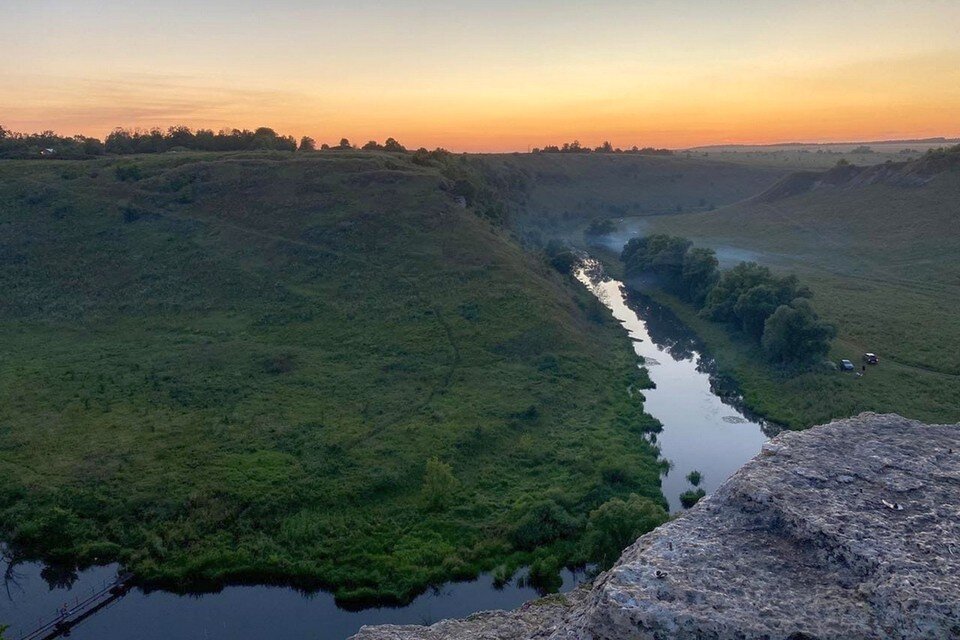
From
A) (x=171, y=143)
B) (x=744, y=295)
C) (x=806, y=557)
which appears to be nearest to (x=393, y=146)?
(x=171, y=143)

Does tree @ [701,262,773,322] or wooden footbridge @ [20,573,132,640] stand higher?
tree @ [701,262,773,322]

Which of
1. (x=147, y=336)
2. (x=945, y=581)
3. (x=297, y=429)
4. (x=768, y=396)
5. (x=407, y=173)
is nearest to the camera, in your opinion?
(x=945, y=581)

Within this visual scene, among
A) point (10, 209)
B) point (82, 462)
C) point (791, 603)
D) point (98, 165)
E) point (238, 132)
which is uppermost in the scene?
point (238, 132)

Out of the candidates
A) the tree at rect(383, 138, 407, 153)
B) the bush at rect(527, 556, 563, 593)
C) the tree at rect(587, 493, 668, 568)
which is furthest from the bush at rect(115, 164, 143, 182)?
the tree at rect(587, 493, 668, 568)

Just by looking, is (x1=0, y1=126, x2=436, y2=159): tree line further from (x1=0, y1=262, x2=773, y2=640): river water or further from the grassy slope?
(x1=0, y1=262, x2=773, y2=640): river water

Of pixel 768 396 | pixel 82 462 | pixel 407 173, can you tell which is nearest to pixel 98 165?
pixel 407 173

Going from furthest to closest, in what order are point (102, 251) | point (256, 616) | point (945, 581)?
point (102, 251)
point (256, 616)
point (945, 581)

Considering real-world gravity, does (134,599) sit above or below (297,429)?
below

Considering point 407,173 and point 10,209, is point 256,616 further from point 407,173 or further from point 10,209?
point 10,209
